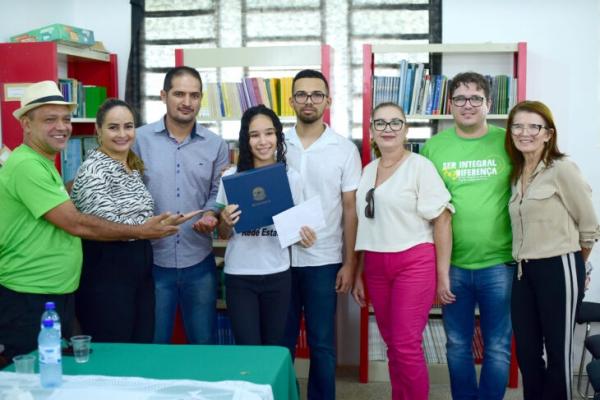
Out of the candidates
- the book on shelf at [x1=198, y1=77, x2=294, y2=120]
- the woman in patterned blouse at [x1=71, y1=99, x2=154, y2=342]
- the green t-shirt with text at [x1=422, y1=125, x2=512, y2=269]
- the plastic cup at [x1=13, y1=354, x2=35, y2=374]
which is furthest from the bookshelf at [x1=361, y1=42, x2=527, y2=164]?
the plastic cup at [x1=13, y1=354, x2=35, y2=374]

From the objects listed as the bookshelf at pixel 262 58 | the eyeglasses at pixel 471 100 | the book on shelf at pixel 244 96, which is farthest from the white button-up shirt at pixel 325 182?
the book on shelf at pixel 244 96

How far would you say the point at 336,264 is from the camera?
125 inches

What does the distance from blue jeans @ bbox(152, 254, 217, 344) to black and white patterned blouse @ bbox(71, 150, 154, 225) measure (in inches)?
16.6

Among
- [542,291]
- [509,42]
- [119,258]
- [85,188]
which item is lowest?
[542,291]

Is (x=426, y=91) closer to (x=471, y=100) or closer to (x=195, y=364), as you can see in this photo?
(x=471, y=100)

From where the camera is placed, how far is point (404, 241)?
9.59 ft

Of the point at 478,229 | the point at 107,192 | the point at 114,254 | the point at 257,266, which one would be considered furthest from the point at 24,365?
the point at 478,229

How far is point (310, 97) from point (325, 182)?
421mm

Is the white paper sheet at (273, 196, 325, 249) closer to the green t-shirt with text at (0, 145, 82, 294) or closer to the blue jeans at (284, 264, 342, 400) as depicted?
the blue jeans at (284, 264, 342, 400)

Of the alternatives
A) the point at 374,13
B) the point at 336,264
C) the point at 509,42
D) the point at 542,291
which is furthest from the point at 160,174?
the point at 509,42

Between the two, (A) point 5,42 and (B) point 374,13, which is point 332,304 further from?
(A) point 5,42

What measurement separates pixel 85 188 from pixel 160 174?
46 centimetres

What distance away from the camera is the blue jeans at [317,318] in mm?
3168

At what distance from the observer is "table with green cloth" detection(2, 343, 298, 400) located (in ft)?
6.62
